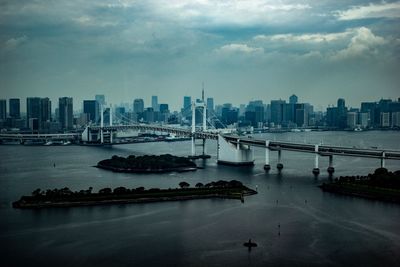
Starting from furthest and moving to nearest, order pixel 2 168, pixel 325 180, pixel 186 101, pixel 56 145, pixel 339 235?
pixel 186 101 → pixel 56 145 → pixel 2 168 → pixel 325 180 → pixel 339 235

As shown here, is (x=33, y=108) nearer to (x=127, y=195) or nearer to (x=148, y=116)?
(x=148, y=116)

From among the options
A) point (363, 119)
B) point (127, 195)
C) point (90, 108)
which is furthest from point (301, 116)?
point (127, 195)

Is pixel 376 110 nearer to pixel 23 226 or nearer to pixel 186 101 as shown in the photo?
pixel 186 101

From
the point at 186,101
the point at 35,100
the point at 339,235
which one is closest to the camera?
the point at 339,235

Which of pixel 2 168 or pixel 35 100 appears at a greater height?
pixel 35 100

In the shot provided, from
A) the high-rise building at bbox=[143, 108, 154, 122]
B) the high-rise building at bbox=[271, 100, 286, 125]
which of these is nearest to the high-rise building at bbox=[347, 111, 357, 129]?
the high-rise building at bbox=[271, 100, 286, 125]

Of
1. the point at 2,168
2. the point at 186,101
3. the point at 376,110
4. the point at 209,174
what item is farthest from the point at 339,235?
the point at 186,101
